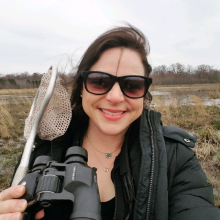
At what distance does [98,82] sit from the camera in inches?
56.1

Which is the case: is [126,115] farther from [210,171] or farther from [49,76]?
[210,171]

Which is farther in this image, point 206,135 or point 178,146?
point 206,135

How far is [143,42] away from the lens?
1.76 meters

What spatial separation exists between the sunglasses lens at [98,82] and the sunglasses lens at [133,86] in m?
0.11

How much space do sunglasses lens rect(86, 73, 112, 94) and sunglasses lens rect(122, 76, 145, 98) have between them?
0.11 metres

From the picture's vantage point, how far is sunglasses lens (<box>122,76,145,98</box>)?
1421mm

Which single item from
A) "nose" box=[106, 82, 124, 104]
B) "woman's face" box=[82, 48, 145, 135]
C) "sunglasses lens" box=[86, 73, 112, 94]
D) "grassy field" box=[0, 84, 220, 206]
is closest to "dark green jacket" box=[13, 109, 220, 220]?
"woman's face" box=[82, 48, 145, 135]

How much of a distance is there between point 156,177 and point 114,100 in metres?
0.58

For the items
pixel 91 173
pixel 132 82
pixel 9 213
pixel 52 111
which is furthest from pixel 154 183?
pixel 52 111

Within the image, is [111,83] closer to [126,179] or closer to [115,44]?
[115,44]

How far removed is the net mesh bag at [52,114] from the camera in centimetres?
158

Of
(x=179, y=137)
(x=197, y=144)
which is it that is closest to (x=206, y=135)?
(x=197, y=144)

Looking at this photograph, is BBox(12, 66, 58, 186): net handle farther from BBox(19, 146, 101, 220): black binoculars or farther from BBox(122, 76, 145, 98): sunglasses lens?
BBox(122, 76, 145, 98): sunglasses lens

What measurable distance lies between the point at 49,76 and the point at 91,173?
2.96ft
